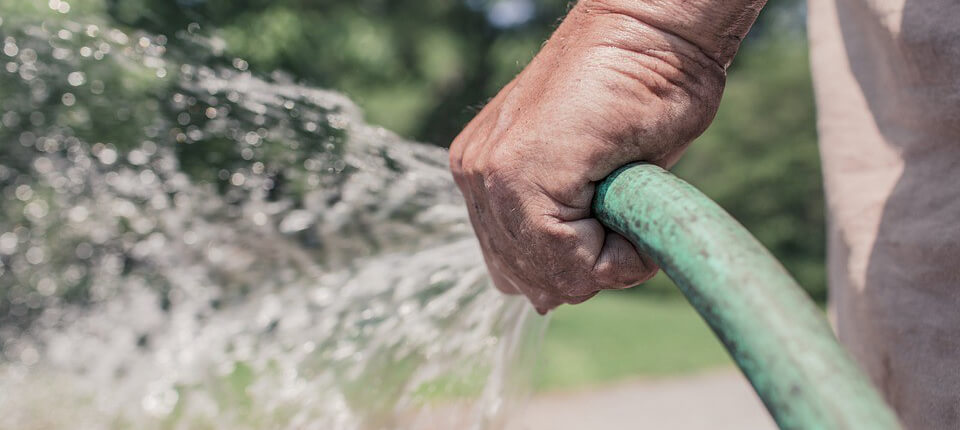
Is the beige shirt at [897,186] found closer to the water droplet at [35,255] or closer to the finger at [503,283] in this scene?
the finger at [503,283]

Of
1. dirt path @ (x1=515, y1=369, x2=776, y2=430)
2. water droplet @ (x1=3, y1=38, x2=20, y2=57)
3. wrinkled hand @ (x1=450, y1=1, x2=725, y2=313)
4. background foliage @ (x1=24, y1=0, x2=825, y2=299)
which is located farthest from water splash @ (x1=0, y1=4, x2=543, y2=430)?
background foliage @ (x1=24, y1=0, x2=825, y2=299)

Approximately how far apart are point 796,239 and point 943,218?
14004mm

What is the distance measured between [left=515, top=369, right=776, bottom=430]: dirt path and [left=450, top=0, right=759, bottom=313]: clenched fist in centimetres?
532

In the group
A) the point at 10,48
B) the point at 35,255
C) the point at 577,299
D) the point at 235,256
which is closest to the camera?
the point at 577,299

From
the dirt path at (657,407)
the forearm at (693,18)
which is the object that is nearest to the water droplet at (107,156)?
the dirt path at (657,407)

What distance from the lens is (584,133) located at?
3.88ft

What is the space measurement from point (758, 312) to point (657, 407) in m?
6.99

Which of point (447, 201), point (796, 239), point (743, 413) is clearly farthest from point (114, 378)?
point (796, 239)

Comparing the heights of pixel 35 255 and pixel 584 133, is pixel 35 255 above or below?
below

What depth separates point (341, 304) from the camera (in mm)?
2307

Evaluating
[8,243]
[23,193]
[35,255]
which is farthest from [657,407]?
[8,243]

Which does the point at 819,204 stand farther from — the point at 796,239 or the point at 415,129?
the point at 415,129

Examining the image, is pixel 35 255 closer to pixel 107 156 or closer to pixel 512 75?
pixel 107 156

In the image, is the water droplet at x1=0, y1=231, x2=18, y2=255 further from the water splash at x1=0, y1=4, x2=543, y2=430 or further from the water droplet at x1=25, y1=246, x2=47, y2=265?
the water splash at x1=0, y1=4, x2=543, y2=430
